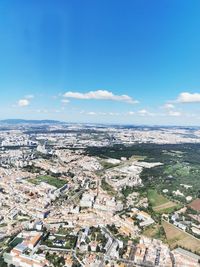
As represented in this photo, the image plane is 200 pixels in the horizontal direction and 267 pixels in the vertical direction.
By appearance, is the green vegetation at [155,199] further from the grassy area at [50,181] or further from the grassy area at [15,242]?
the grassy area at [15,242]

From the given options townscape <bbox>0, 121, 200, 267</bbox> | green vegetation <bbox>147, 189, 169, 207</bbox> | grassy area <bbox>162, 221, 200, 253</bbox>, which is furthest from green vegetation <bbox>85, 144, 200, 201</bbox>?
grassy area <bbox>162, 221, 200, 253</bbox>

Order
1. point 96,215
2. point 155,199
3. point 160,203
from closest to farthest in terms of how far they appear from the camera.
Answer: point 96,215
point 160,203
point 155,199

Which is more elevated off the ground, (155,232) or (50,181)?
(50,181)

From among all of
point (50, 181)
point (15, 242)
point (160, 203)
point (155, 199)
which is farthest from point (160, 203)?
point (15, 242)

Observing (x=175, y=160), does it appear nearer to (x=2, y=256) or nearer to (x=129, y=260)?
(x=129, y=260)

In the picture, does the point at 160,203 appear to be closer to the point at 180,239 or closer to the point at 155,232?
the point at 155,232

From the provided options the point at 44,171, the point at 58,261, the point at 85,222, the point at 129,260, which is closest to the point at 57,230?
the point at 85,222
